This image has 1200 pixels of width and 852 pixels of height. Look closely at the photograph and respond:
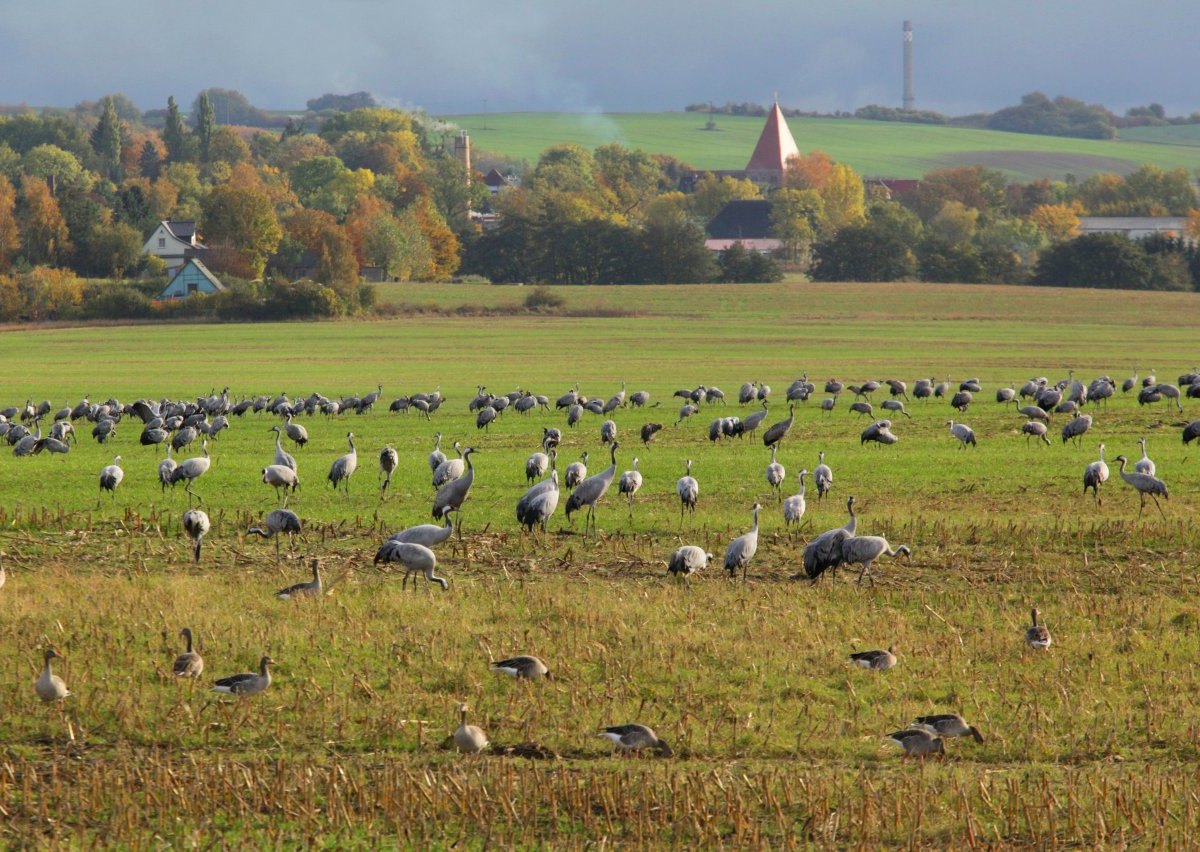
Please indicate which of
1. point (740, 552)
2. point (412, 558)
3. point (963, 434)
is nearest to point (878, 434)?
point (963, 434)

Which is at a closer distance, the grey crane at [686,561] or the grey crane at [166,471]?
the grey crane at [686,561]

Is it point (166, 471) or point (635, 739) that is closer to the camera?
point (635, 739)

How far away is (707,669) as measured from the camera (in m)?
14.6

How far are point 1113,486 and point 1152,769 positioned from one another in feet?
50.7

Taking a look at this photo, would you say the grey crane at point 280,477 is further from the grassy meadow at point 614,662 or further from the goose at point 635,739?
the goose at point 635,739

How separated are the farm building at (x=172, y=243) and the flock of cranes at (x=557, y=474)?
9591 cm

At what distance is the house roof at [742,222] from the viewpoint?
17925 centimetres

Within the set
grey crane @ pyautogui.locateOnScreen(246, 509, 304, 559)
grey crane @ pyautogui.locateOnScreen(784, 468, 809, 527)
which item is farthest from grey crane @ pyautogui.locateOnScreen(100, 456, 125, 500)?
grey crane @ pyautogui.locateOnScreen(784, 468, 809, 527)

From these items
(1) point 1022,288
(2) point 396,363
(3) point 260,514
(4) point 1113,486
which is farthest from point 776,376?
(1) point 1022,288

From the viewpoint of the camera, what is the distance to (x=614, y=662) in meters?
14.8

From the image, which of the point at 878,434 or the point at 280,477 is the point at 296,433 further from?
the point at 878,434

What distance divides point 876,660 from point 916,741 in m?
2.22

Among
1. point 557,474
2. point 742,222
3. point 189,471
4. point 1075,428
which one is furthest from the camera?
point 742,222

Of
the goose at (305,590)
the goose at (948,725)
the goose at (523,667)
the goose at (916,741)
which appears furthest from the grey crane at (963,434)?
the goose at (916,741)
